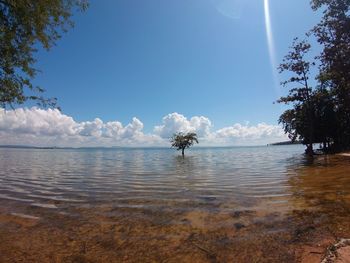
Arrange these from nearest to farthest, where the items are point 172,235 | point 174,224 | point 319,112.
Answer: point 172,235, point 174,224, point 319,112

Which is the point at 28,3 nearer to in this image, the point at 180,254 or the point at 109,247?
the point at 109,247

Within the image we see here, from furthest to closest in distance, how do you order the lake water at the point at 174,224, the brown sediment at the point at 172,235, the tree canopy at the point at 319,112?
the tree canopy at the point at 319,112 < the lake water at the point at 174,224 < the brown sediment at the point at 172,235

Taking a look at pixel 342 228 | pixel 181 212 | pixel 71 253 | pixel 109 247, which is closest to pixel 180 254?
pixel 109 247

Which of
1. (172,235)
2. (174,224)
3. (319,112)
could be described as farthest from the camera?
(319,112)

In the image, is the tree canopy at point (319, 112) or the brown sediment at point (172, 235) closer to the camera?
the brown sediment at point (172, 235)

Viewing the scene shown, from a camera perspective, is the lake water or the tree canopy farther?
the tree canopy

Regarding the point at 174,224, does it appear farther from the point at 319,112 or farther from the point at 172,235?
the point at 319,112

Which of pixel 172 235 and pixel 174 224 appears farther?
pixel 174 224

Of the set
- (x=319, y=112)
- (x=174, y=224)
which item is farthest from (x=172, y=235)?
(x=319, y=112)

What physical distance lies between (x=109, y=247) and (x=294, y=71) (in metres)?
43.3

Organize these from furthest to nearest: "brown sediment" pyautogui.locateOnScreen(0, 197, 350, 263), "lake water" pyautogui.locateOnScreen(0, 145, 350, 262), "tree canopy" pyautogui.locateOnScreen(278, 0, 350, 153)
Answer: "tree canopy" pyautogui.locateOnScreen(278, 0, 350, 153) → "lake water" pyautogui.locateOnScreen(0, 145, 350, 262) → "brown sediment" pyautogui.locateOnScreen(0, 197, 350, 263)

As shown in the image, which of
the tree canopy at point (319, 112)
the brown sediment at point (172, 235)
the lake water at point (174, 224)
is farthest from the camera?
the tree canopy at point (319, 112)

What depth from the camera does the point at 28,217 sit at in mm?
9477

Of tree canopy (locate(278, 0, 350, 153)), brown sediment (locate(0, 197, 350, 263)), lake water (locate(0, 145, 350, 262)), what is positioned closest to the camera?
brown sediment (locate(0, 197, 350, 263))
